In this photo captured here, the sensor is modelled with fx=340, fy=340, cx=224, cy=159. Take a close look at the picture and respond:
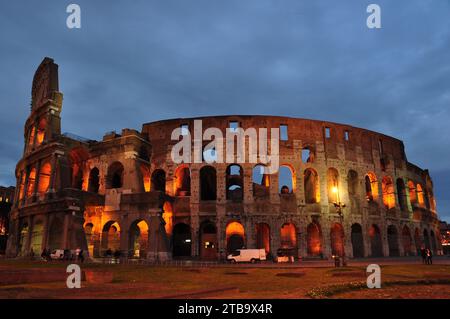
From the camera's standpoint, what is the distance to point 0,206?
60656 mm

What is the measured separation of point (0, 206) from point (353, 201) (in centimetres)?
5911

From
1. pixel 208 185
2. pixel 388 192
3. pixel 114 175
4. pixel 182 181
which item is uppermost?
pixel 114 175

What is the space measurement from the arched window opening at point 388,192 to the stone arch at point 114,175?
31.3m

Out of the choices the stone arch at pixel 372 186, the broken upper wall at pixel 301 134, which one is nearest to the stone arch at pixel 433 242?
the stone arch at pixel 372 186

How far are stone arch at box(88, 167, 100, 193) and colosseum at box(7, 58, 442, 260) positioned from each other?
0.39ft

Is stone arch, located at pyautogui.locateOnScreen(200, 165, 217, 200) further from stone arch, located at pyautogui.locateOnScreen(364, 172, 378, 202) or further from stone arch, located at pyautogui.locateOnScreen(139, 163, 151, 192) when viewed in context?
stone arch, located at pyautogui.locateOnScreen(364, 172, 378, 202)

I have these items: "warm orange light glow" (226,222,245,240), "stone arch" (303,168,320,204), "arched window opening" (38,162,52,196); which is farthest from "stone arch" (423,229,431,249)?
"arched window opening" (38,162,52,196)

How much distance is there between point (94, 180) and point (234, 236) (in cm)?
1715

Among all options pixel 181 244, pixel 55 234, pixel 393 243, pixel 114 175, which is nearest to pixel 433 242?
pixel 393 243

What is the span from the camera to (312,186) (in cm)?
3941

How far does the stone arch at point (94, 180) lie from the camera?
1500 inches

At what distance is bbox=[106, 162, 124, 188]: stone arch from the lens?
118ft

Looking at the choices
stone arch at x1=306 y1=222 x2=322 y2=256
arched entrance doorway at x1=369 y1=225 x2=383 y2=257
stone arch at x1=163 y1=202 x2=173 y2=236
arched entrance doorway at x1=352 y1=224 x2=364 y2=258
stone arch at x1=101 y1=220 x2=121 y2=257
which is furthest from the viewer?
arched entrance doorway at x1=369 y1=225 x2=383 y2=257

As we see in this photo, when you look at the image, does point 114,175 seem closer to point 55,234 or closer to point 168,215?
point 55,234
